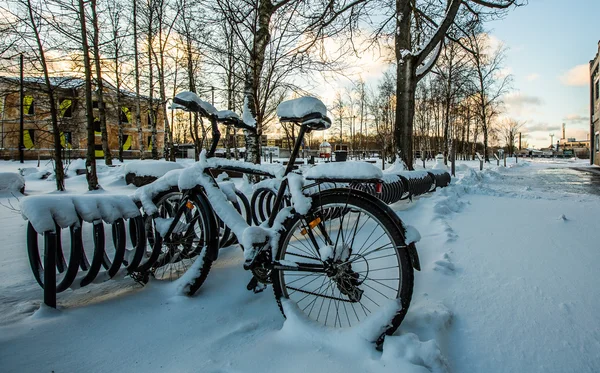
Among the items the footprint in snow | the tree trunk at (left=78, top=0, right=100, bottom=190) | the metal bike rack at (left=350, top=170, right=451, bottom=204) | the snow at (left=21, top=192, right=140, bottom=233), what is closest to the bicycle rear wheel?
the snow at (left=21, top=192, right=140, bottom=233)

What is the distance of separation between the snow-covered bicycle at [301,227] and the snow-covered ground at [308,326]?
184mm

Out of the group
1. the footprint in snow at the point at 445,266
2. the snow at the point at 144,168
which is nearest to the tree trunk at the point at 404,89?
the snow at the point at 144,168

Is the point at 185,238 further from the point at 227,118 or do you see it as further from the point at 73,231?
the point at 227,118

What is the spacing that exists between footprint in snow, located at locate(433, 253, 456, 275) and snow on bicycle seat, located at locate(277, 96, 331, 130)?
1.53 metres

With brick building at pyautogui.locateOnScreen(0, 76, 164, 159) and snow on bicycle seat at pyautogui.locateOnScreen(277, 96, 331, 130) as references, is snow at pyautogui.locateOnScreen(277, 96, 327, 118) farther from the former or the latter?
brick building at pyautogui.locateOnScreen(0, 76, 164, 159)

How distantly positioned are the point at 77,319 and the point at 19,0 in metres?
7.53

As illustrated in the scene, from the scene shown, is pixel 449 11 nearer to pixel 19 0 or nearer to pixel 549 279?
pixel 549 279

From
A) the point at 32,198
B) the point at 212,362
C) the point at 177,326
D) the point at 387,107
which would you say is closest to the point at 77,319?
the point at 177,326

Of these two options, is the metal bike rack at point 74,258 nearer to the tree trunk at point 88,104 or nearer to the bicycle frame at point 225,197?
the bicycle frame at point 225,197

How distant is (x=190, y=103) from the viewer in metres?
2.16

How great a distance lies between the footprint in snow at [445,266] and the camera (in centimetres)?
249

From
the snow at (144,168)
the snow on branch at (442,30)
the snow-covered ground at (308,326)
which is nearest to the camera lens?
the snow-covered ground at (308,326)

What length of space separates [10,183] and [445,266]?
10.3m

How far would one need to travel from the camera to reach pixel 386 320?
1588 mm
